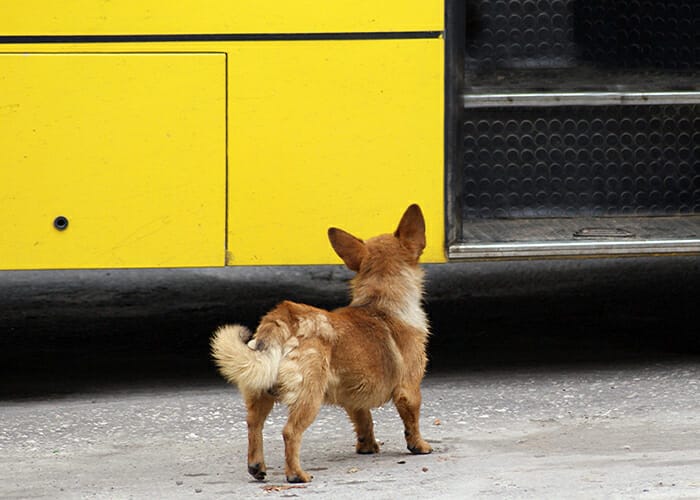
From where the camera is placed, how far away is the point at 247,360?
15.4 feet

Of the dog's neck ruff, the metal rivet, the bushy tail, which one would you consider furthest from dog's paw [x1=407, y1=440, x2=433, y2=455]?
the metal rivet

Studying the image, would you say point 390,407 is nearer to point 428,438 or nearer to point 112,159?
point 428,438

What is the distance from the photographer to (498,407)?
20.1 feet

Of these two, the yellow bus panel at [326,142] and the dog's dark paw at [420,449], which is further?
the yellow bus panel at [326,142]

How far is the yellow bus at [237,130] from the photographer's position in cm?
578

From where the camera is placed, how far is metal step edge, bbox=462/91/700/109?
6082mm

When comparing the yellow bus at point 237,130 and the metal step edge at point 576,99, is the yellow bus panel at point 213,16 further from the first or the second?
the metal step edge at point 576,99

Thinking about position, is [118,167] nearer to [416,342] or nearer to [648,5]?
[416,342]

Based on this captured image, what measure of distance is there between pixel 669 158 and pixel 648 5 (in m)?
0.74

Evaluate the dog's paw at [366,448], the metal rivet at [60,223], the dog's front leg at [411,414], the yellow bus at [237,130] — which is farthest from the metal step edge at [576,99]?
the metal rivet at [60,223]

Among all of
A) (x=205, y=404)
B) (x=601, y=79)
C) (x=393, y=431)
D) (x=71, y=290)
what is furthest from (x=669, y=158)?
(x=71, y=290)

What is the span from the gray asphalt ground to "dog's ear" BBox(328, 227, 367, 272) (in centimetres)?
77

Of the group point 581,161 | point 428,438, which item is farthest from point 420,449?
point 581,161

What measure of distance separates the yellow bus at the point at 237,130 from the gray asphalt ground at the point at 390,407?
701 mm
